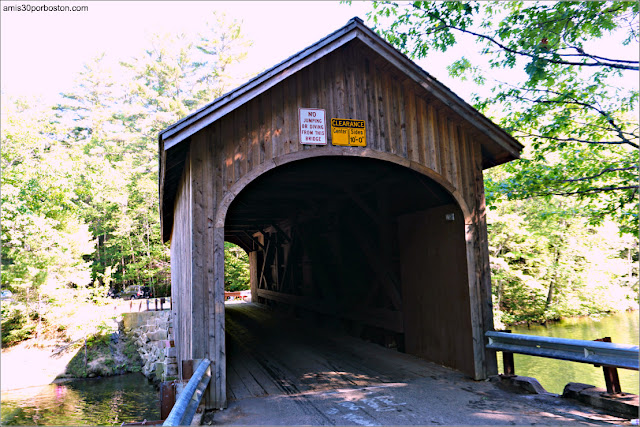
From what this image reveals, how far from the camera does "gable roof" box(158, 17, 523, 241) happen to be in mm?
4723

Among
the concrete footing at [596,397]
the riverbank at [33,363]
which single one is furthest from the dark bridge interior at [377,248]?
the riverbank at [33,363]

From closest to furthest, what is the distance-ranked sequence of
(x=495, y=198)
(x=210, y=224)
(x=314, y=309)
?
(x=210, y=224) → (x=495, y=198) → (x=314, y=309)

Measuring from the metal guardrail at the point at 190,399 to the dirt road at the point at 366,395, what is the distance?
1.32 feet

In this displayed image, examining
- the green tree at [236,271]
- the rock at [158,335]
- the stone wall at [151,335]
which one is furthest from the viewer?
the green tree at [236,271]

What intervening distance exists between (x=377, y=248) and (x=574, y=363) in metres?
10.2

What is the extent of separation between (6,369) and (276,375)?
638 inches

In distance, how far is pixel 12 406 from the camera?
13883 mm

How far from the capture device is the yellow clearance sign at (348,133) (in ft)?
17.5

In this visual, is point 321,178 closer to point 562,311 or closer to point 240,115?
point 240,115

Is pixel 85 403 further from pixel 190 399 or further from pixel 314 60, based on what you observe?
pixel 314 60

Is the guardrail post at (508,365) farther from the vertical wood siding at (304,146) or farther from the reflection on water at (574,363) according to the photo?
the reflection on water at (574,363)

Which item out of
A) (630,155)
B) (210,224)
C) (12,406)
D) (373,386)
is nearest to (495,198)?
(630,155)

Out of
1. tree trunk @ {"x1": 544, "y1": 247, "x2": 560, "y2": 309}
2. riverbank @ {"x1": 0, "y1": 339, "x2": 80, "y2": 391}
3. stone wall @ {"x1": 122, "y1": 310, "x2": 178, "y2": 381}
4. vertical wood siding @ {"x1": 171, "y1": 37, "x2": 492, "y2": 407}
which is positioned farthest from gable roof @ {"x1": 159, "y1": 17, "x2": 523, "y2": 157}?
riverbank @ {"x1": 0, "y1": 339, "x2": 80, "y2": 391}

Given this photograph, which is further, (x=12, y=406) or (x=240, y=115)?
(x=12, y=406)
